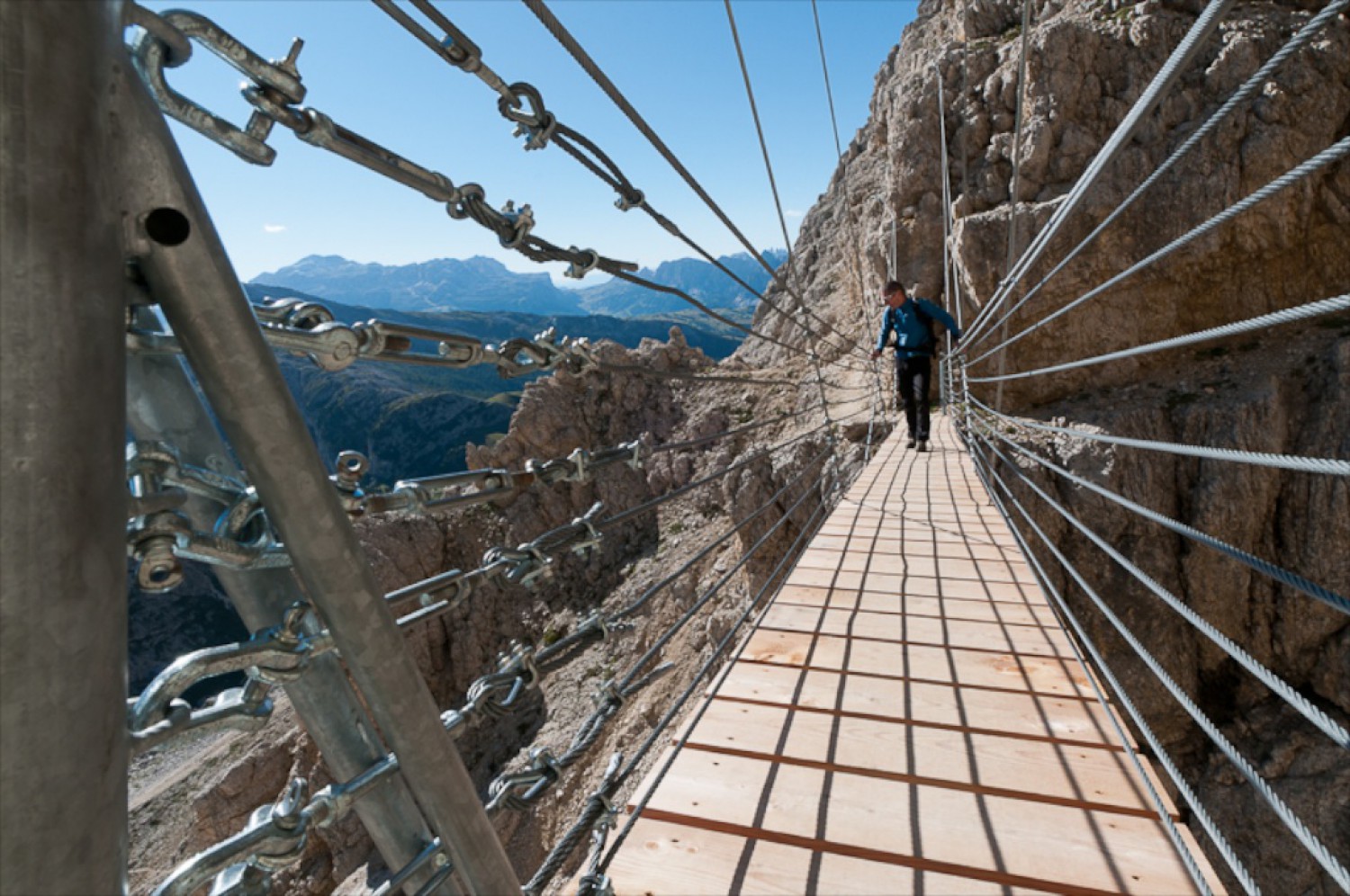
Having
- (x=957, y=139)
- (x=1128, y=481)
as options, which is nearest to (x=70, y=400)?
(x=1128, y=481)

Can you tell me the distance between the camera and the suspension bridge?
514 millimetres

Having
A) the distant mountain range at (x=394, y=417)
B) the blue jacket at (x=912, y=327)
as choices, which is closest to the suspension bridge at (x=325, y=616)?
the blue jacket at (x=912, y=327)

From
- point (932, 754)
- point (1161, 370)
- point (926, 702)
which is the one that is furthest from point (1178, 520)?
point (932, 754)

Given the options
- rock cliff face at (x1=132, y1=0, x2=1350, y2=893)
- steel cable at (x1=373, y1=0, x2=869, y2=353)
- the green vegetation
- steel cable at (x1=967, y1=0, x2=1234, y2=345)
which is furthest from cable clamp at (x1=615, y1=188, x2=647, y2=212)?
the green vegetation

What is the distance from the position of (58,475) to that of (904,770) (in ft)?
6.76

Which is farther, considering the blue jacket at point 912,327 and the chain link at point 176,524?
the blue jacket at point 912,327

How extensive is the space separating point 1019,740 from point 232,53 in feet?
8.25

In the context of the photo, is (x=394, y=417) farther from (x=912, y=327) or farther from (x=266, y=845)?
(x=266, y=845)

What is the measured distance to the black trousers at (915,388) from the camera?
6609mm

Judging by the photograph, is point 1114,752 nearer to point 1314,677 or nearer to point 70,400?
point 70,400

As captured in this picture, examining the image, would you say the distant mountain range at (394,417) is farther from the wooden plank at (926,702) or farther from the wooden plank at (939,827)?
the wooden plank at (939,827)

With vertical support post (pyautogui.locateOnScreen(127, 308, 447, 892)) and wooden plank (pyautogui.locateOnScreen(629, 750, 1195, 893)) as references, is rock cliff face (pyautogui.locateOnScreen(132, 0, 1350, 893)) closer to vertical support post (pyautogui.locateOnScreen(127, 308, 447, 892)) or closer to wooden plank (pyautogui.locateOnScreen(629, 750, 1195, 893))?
wooden plank (pyautogui.locateOnScreen(629, 750, 1195, 893))

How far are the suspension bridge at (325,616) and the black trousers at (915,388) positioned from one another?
15.3 feet

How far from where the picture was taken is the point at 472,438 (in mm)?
69750
